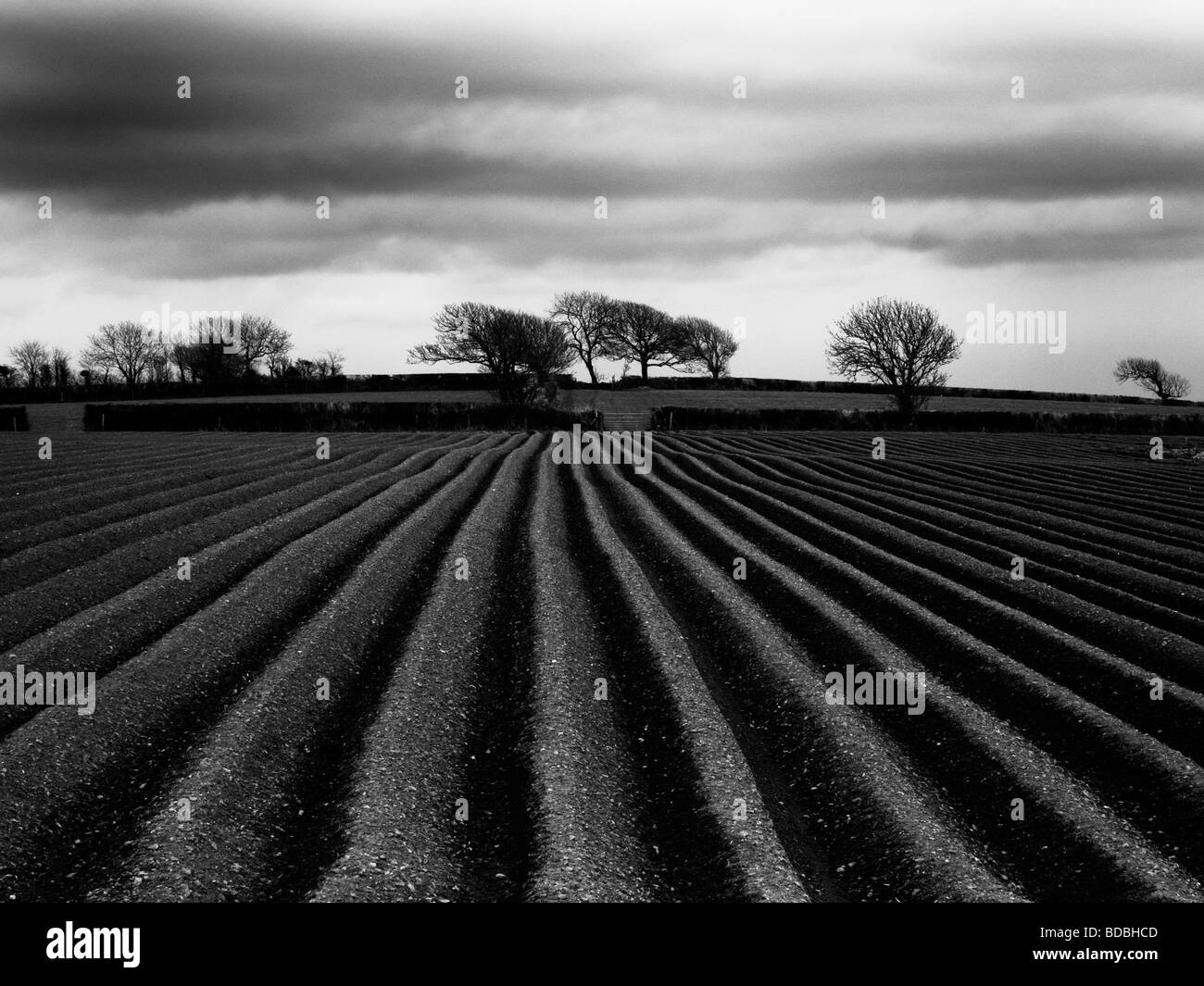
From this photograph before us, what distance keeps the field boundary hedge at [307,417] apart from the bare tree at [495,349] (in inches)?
331

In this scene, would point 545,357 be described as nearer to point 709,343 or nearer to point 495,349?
point 495,349

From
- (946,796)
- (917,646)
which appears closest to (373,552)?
(917,646)

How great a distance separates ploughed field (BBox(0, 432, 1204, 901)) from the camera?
228 inches

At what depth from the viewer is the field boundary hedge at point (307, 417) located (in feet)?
155

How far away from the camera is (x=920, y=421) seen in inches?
2094

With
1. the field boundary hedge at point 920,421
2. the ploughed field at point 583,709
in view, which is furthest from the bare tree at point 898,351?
the ploughed field at point 583,709

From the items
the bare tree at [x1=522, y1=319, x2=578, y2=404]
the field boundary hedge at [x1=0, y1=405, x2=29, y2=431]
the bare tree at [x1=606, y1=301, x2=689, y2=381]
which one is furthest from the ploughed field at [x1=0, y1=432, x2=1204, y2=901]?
the bare tree at [x1=606, y1=301, x2=689, y2=381]

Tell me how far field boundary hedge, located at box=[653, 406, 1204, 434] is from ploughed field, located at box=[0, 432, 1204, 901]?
113 ft

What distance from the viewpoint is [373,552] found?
13.2m

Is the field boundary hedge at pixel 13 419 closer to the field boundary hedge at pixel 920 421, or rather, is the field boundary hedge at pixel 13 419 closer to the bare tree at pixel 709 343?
the field boundary hedge at pixel 920 421

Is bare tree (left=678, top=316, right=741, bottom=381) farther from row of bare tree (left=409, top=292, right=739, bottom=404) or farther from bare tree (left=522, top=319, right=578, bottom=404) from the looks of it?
bare tree (left=522, top=319, right=578, bottom=404)
